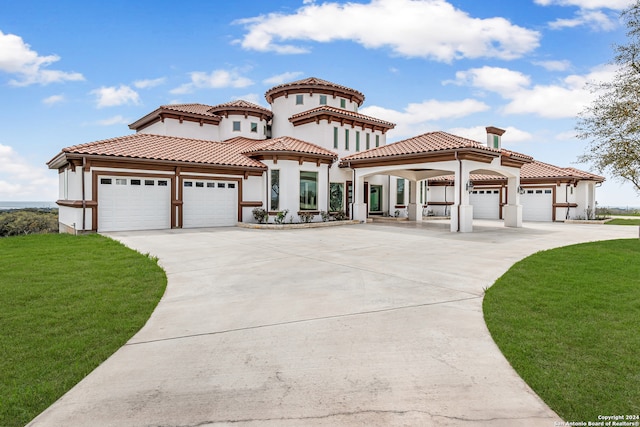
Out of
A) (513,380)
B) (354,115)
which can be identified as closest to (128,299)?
(513,380)

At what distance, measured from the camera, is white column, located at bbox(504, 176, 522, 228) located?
2061cm

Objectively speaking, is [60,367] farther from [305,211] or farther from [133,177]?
[305,211]

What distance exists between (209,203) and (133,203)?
3681 millimetres

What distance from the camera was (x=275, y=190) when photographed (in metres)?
21.2

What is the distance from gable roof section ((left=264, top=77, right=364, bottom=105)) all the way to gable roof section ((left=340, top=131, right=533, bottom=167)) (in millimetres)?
6289

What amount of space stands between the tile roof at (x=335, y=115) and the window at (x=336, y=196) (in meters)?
4.68

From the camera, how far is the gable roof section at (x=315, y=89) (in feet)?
86.8

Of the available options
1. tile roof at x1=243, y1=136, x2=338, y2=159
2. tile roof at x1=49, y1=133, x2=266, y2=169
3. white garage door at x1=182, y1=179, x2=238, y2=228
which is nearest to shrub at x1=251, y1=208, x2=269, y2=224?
white garage door at x1=182, y1=179, x2=238, y2=228

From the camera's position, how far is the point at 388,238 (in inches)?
580

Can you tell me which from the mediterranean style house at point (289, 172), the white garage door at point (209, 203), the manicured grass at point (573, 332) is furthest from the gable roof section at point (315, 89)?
the manicured grass at point (573, 332)

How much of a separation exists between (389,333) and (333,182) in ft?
64.2

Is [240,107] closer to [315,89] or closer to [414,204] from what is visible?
[315,89]

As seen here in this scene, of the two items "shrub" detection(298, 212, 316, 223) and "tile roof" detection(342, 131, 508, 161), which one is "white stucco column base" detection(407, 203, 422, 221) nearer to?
"tile roof" detection(342, 131, 508, 161)

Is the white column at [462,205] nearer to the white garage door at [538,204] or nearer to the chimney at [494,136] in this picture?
the chimney at [494,136]
